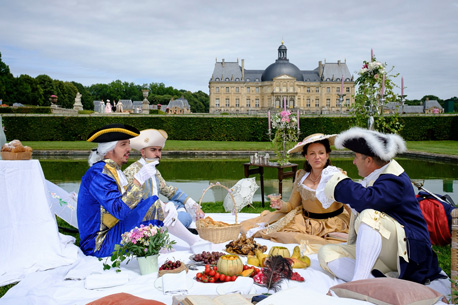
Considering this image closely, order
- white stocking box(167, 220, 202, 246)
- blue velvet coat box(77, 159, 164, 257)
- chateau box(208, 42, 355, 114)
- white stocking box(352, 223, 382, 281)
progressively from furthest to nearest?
1. chateau box(208, 42, 355, 114)
2. white stocking box(167, 220, 202, 246)
3. blue velvet coat box(77, 159, 164, 257)
4. white stocking box(352, 223, 382, 281)

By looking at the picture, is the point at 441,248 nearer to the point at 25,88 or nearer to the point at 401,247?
the point at 401,247

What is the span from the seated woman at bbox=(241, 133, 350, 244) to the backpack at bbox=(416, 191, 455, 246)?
0.78 metres

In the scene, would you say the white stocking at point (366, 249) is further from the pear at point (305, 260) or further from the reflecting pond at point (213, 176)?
the reflecting pond at point (213, 176)

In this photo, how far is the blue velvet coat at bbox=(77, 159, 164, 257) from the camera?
10.4 feet

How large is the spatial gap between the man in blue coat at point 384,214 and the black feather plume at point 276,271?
472 millimetres

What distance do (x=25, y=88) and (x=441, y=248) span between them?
51904mm

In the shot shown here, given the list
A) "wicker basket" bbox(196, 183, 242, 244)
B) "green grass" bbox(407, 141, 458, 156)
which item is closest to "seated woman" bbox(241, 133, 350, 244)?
"wicker basket" bbox(196, 183, 242, 244)

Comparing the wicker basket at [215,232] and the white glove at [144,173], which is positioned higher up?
the white glove at [144,173]

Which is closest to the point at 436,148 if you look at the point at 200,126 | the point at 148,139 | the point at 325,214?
the point at 200,126

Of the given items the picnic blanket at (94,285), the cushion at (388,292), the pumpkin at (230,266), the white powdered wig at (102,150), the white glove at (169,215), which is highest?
the white powdered wig at (102,150)

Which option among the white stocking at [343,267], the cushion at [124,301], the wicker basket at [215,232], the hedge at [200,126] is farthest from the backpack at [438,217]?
the hedge at [200,126]

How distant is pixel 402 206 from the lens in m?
2.61

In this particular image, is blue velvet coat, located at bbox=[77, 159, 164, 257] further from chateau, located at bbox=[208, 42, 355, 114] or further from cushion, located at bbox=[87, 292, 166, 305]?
chateau, located at bbox=[208, 42, 355, 114]

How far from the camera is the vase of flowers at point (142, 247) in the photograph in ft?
9.91
